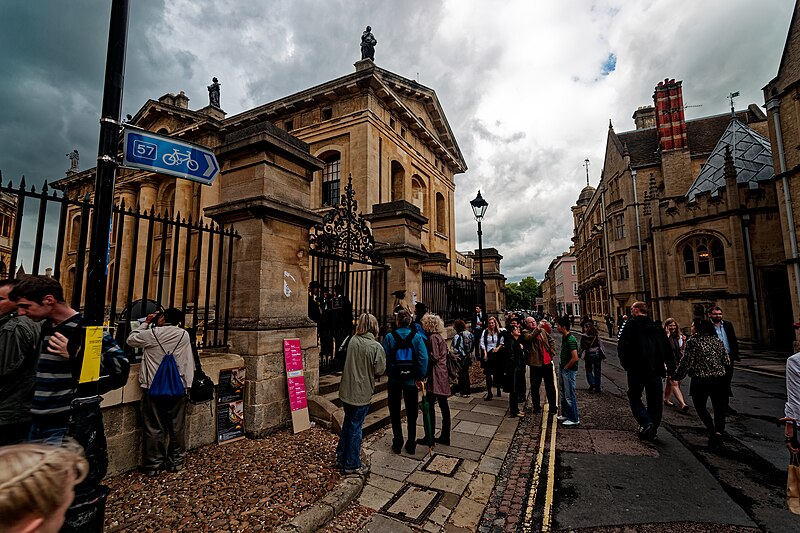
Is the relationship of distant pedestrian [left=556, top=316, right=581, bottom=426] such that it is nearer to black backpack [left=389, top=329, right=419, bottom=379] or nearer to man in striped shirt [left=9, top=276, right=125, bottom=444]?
black backpack [left=389, top=329, right=419, bottom=379]

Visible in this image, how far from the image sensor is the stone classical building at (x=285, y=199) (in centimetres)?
504

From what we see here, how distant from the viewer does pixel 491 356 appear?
808 centimetres

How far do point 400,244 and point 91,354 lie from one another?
7.33 m

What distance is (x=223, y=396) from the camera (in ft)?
15.9

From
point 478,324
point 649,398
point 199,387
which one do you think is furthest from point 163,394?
point 478,324

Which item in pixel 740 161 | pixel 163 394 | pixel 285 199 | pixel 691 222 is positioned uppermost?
pixel 740 161

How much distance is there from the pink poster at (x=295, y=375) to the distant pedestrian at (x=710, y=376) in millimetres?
5950

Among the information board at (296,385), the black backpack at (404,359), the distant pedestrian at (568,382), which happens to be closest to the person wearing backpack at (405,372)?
the black backpack at (404,359)

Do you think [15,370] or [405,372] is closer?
[15,370]

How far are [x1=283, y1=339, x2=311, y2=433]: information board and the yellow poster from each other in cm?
314

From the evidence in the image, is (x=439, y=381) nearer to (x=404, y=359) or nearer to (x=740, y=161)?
(x=404, y=359)

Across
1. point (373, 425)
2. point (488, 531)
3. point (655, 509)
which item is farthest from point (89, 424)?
point (655, 509)

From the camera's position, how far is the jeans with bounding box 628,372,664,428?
544 centimetres

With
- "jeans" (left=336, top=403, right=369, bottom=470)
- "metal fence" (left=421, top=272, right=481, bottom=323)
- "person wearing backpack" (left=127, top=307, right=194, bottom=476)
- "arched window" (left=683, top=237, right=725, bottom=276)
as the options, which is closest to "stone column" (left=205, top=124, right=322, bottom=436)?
"person wearing backpack" (left=127, top=307, right=194, bottom=476)
